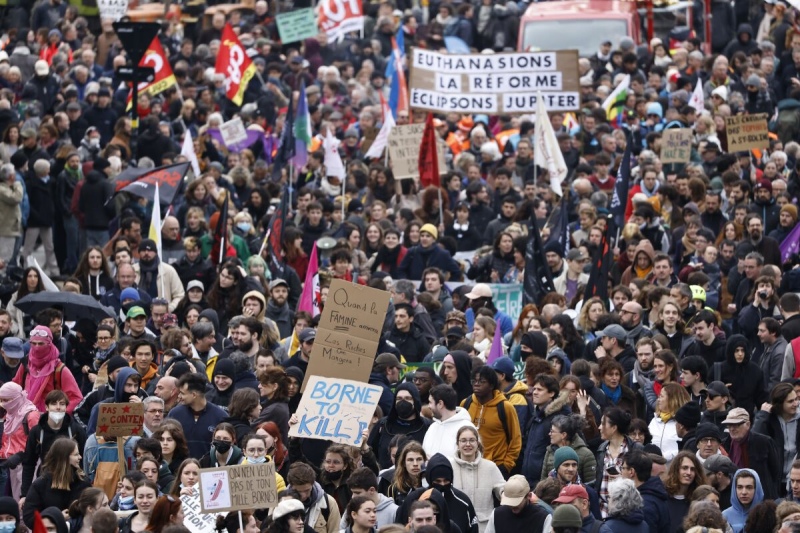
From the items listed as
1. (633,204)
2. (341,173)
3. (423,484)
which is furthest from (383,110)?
(423,484)

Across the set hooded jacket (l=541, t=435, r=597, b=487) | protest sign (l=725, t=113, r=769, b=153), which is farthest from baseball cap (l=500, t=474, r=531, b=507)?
protest sign (l=725, t=113, r=769, b=153)

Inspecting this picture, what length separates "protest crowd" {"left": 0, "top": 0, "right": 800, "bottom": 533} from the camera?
41.8ft

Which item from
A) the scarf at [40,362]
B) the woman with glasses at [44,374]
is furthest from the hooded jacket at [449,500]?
the scarf at [40,362]

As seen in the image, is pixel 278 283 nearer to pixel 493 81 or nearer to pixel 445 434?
pixel 445 434

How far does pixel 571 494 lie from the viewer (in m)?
12.0

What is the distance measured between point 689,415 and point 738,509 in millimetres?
1560

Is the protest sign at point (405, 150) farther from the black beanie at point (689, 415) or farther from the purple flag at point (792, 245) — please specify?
the black beanie at point (689, 415)

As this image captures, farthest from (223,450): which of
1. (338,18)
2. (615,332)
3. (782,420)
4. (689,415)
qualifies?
(338,18)

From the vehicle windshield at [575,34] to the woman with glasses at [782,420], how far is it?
1725 cm

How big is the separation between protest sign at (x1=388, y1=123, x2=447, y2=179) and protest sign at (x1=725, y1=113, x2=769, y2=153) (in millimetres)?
3371

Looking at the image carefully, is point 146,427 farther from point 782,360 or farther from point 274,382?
point 782,360

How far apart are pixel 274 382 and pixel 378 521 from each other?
2317mm

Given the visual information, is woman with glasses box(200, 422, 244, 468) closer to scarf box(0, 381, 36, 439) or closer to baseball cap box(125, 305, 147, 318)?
scarf box(0, 381, 36, 439)

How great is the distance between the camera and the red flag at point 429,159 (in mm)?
22844
